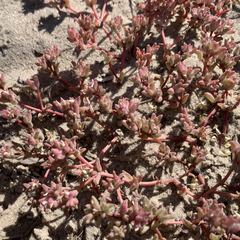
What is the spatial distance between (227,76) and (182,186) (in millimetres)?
1216

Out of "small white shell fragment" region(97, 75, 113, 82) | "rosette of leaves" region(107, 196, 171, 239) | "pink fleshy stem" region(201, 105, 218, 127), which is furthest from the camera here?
"small white shell fragment" region(97, 75, 113, 82)

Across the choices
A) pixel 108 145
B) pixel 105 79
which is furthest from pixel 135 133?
pixel 105 79

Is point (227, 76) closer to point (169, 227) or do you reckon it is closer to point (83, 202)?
point (169, 227)

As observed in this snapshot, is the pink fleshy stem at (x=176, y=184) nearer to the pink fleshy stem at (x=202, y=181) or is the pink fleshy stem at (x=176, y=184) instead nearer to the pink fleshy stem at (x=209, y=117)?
the pink fleshy stem at (x=202, y=181)

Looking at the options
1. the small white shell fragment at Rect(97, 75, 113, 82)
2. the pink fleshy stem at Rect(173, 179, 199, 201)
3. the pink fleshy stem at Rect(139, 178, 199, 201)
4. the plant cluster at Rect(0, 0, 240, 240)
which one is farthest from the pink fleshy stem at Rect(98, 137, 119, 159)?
the small white shell fragment at Rect(97, 75, 113, 82)

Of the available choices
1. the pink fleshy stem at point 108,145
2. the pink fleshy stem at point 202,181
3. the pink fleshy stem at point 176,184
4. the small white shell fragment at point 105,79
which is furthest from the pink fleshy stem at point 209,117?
the small white shell fragment at point 105,79

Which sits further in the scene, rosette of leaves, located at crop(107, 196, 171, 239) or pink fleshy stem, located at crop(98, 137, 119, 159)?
pink fleshy stem, located at crop(98, 137, 119, 159)

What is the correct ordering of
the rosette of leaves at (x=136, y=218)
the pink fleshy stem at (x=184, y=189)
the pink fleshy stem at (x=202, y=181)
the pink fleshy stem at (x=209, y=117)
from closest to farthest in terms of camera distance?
the rosette of leaves at (x=136, y=218), the pink fleshy stem at (x=184, y=189), the pink fleshy stem at (x=202, y=181), the pink fleshy stem at (x=209, y=117)

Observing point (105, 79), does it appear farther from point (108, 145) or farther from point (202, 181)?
point (202, 181)

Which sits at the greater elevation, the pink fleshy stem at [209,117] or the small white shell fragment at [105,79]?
the small white shell fragment at [105,79]

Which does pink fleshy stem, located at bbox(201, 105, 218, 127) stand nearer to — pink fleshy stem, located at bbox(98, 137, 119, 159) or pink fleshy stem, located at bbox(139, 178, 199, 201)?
pink fleshy stem, located at bbox(139, 178, 199, 201)

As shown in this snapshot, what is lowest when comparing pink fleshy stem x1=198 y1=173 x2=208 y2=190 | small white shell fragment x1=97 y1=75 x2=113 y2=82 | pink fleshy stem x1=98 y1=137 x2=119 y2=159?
pink fleshy stem x1=198 y1=173 x2=208 y2=190

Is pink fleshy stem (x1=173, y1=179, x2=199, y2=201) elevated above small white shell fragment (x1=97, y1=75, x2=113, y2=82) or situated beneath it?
situated beneath

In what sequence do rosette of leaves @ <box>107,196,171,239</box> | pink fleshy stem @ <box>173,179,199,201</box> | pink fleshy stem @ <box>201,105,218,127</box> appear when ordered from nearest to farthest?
rosette of leaves @ <box>107,196,171,239</box>
pink fleshy stem @ <box>173,179,199,201</box>
pink fleshy stem @ <box>201,105,218,127</box>
